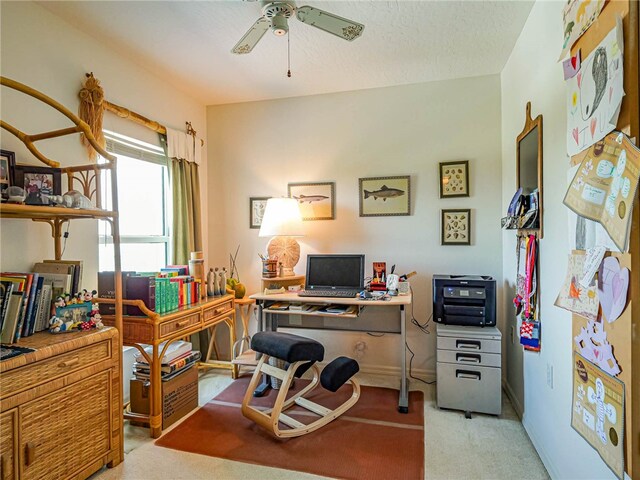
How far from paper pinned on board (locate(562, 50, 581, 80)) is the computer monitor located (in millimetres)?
1820

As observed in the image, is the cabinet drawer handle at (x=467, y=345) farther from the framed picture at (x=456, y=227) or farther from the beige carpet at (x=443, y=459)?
the framed picture at (x=456, y=227)

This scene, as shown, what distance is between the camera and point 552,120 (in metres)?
1.76

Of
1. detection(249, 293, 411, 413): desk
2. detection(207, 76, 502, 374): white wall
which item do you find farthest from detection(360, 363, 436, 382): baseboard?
detection(249, 293, 411, 413): desk

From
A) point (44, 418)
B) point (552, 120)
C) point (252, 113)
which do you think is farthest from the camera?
point (252, 113)

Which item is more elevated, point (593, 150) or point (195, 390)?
point (593, 150)

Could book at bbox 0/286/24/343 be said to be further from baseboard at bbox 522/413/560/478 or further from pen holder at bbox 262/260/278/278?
baseboard at bbox 522/413/560/478

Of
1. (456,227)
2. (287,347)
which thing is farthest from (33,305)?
(456,227)

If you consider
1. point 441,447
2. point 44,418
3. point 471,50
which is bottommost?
point 441,447

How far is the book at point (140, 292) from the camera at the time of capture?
2264 mm

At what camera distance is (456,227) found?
304cm

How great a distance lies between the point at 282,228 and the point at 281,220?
74mm

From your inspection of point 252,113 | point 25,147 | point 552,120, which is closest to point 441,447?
point 552,120

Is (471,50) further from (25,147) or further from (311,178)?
(25,147)

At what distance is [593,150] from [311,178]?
2427mm
